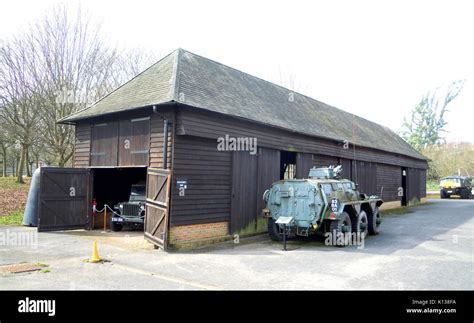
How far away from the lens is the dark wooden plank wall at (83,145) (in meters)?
14.3

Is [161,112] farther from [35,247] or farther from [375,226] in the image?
[375,226]

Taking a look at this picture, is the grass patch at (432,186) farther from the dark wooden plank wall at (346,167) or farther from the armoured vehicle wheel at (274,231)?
the armoured vehicle wheel at (274,231)

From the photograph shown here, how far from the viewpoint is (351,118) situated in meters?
27.5

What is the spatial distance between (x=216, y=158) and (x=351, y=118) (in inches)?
709

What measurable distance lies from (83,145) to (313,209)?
356 inches

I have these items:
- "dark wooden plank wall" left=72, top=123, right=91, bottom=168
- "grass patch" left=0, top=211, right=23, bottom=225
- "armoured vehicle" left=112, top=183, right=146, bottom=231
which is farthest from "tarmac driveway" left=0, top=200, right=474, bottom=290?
"grass patch" left=0, top=211, right=23, bottom=225

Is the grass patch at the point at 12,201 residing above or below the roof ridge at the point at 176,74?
below

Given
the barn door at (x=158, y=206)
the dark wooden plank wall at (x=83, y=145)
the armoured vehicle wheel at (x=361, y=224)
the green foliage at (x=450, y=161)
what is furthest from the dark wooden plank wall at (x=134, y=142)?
the green foliage at (x=450, y=161)

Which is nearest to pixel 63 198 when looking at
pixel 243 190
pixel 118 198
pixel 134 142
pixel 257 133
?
pixel 118 198

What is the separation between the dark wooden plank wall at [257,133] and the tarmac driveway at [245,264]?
3.57 meters

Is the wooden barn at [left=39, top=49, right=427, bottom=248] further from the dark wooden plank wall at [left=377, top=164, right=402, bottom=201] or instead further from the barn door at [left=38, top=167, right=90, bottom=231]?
the dark wooden plank wall at [left=377, top=164, right=402, bottom=201]

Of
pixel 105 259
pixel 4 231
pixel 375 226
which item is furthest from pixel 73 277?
pixel 375 226

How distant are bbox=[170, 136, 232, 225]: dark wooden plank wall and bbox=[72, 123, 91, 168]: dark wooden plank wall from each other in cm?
500

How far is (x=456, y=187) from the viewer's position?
118ft
